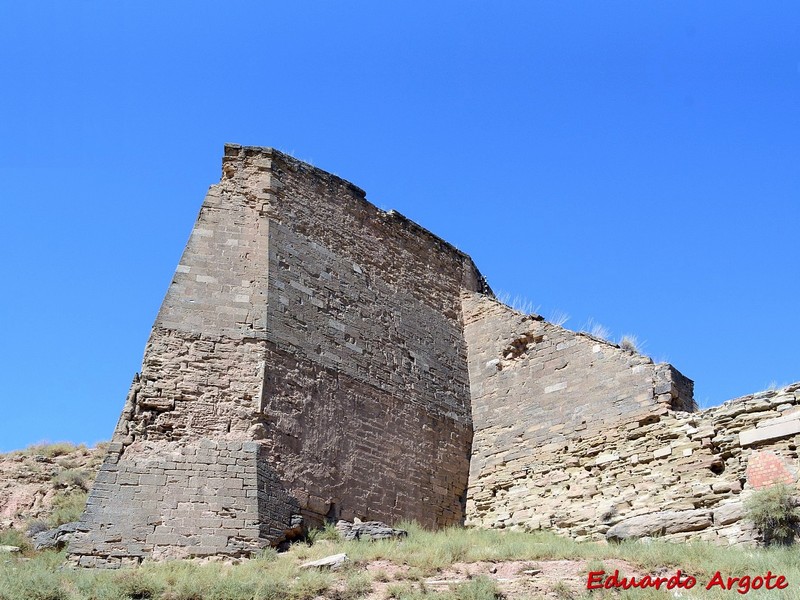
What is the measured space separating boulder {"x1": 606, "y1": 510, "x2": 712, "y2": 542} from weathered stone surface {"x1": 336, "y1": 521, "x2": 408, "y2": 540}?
9.38 feet

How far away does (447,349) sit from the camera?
54.5 ft

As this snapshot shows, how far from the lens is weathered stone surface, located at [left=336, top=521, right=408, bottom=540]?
12281 millimetres

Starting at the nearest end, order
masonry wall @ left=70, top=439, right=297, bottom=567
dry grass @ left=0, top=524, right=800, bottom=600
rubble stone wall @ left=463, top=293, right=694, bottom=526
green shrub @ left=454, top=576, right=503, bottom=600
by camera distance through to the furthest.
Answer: green shrub @ left=454, top=576, right=503, bottom=600 < dry grass @ left=0, top=524, right=800, bottom=600 < masonry wall @ left=70, top=439, right=297, bottom=567 < rubble stone wall @ left=463, top=293, right=694, bottom=526

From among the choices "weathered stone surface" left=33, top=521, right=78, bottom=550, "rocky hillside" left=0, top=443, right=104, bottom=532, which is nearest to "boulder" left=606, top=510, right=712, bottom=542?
"weathered stone surface" left=33, top=521, right=78, bottom=550

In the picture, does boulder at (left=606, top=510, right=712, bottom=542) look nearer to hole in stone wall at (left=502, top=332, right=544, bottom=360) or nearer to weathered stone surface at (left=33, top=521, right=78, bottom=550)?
hole in stone wall at (left=502, top=332, right=544, bottom=360)

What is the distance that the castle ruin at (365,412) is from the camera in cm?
1175

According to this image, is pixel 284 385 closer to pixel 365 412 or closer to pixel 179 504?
pixel 365 412

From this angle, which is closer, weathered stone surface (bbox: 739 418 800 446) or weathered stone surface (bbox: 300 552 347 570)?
weathered stone surface (bbox: 300 552 347 570)

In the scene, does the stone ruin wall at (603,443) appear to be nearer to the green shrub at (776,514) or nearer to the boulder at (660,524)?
the boulder at (660,524)

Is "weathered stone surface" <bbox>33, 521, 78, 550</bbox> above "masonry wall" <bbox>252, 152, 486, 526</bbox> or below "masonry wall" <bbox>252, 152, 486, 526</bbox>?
below

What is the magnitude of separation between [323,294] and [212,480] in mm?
3872

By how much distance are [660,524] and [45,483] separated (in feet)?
32.5

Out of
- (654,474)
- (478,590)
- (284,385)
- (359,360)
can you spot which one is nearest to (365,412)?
(359,360)

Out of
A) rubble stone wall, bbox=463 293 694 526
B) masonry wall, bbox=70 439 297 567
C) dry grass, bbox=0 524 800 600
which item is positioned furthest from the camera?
rubble stone wall, bbox=463 293 694 526
